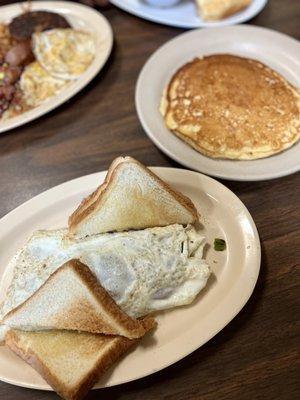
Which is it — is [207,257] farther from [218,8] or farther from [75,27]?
[75,27]

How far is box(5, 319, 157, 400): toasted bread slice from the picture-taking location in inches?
42.9

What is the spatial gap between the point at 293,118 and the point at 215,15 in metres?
0.81

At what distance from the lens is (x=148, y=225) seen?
1.36m

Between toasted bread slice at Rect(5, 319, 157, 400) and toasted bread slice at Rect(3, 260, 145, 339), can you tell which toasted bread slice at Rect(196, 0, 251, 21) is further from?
toasted bread slice at Rect(5, 319, 157, 400)

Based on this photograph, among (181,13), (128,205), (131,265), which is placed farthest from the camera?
(181,13)

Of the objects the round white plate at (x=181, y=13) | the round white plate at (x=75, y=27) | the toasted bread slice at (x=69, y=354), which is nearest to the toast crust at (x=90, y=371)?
the toasted bread slice at (x=69, y=354)

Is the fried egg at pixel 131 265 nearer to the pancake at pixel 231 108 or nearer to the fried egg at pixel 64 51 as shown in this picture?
the pancake at pixel 231 108

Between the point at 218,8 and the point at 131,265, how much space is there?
1.55 meters

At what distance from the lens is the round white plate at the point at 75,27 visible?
6.05ft

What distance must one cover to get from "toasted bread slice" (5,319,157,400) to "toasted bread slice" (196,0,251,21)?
1707mm

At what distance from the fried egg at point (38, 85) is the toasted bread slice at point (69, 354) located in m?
1.17

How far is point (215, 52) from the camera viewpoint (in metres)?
2.09

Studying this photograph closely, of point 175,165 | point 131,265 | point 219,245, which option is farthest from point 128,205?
point 175,165

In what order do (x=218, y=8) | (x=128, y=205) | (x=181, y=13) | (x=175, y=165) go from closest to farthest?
1. (x=128, y=205)
2. (x=175, y=165)
3. (x=218, y=8)
4. (x=181, y=13)
